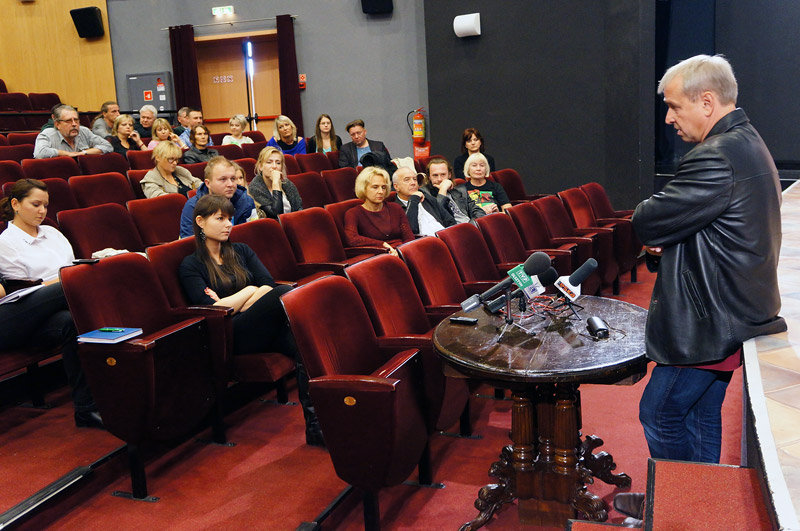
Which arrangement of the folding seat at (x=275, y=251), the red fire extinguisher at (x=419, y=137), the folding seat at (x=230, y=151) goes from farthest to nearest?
the red fire extinguisher at (x=419, y=137) < the folding seat at (x=230, y=151) < the folding seat at (x=275, y=251)

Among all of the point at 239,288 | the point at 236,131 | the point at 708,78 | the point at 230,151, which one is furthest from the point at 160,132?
the point at 708,78

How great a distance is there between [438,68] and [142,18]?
180 inches

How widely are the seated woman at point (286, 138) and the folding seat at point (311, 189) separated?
56.5 inches

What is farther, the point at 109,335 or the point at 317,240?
the point at 317,240

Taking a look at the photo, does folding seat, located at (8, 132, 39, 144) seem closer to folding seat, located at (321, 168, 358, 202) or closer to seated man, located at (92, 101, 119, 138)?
seated man, located at (92, 101, 119, 138)

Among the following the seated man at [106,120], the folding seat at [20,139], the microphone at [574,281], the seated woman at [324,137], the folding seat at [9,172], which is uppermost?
the seated man at [106,120]

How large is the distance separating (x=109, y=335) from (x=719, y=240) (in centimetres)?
188

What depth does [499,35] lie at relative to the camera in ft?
24.6

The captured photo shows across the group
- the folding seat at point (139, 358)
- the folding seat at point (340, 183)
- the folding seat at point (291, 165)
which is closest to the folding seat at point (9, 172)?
the folding seat at point (291, 165)

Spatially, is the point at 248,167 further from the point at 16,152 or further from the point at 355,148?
the point at 16,152

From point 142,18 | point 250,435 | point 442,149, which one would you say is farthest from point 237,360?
point 142,18

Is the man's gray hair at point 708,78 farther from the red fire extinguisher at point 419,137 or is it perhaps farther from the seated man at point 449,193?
the red fire extinguisher at point 419,137

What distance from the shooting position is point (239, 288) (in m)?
3.06

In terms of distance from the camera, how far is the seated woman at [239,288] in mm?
2824
